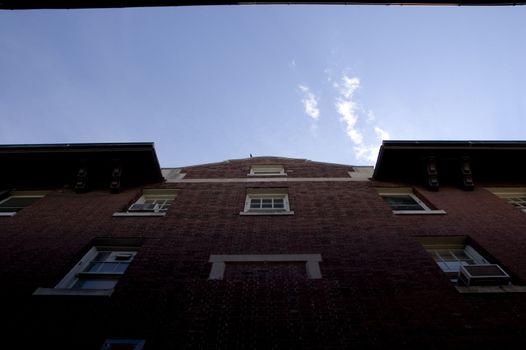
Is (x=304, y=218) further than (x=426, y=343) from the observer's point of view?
Yes

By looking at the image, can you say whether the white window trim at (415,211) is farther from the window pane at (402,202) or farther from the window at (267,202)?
the window at (267,202)

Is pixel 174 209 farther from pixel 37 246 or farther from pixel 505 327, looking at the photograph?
pixel 505 327

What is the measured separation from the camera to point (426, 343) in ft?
17.7

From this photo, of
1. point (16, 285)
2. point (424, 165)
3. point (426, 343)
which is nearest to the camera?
point (426, 343)

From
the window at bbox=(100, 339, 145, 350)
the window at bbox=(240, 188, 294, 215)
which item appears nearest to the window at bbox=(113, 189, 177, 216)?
the window at bbox=(240, 188, 294, 215)

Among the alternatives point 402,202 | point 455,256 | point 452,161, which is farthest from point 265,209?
point 452,161

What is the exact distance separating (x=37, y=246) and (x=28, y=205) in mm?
3705

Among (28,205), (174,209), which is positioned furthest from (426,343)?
(28,205)

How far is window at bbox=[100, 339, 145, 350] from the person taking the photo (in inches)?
213

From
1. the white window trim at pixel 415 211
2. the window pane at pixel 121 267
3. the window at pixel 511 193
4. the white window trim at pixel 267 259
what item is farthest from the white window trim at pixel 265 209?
the window at pixel 511 193

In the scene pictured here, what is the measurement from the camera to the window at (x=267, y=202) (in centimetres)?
1007

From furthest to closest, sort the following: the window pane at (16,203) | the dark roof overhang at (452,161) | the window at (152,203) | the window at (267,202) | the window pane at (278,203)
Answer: the dark roof overhang at (452,161) → the window pane at (278,203) → the window pane at (16,203) → the window at (267,202) → the window at (152,203)

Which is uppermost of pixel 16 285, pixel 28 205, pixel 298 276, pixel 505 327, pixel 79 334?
pixel 28 205

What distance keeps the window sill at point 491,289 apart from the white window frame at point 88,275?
7124mm
